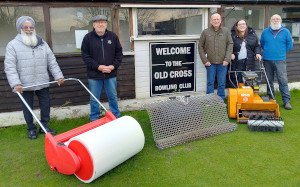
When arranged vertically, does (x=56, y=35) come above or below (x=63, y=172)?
above

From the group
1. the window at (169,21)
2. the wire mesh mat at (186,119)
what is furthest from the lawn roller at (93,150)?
the window at (169,21)

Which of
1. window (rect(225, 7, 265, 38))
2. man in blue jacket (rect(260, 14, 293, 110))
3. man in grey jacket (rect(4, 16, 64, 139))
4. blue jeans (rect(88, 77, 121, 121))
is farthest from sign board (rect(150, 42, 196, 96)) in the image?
man in grey jacket (rect(4, 16, 64, 139))

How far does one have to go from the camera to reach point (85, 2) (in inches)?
185

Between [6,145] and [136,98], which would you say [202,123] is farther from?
[6,145]

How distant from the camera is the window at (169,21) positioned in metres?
5.16

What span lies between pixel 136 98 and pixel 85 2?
202cm

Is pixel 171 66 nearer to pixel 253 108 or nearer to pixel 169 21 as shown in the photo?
pixel 169 21

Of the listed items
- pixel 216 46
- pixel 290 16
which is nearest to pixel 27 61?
pixel 216 46

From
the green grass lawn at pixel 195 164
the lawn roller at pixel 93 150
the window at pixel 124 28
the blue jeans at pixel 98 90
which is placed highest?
the window at pixel 124 28

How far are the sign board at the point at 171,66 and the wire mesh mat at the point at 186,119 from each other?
145cm

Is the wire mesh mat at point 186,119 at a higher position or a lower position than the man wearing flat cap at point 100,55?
lower

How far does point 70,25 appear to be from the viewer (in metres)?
4.79

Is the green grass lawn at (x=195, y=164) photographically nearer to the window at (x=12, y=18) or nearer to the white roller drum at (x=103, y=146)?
the white roller drum at (x=103, y=146)

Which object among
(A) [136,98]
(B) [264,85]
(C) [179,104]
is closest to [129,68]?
(A) [136,98]
